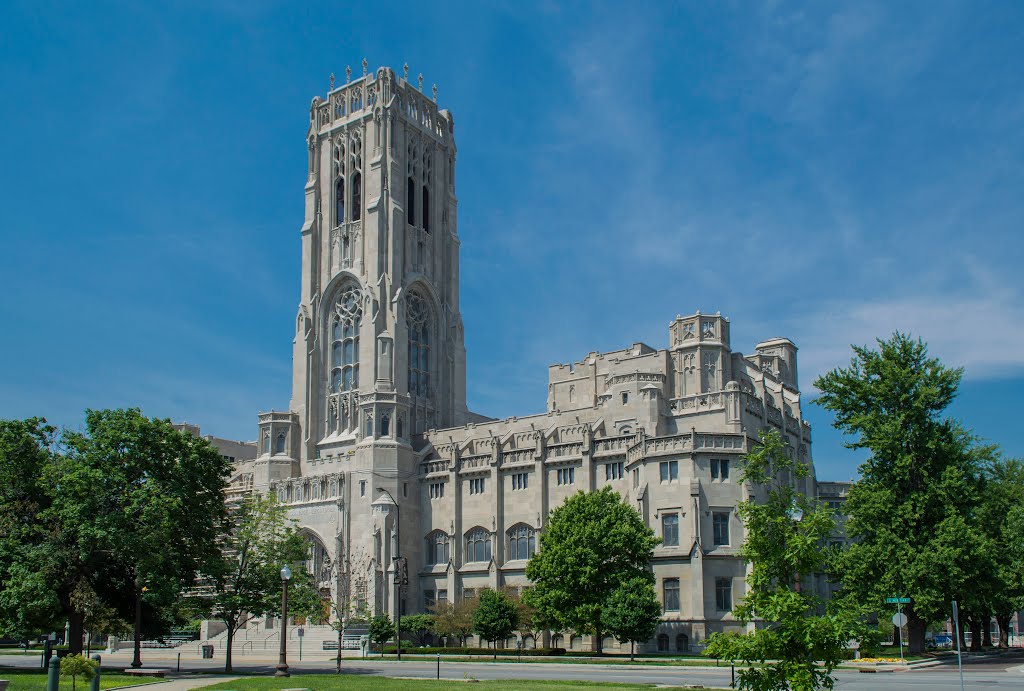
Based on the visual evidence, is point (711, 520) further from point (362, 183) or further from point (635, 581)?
point (362, 183)

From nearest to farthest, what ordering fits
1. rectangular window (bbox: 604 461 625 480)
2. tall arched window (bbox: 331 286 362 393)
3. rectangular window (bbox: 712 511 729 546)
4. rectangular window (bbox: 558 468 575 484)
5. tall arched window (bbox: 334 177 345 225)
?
rectangular window (bbox: 712 511 729 546), rectangular window (bbox: 604 461 625 480), rectangular window (bbox: 558 468 575 484), tall arched window (bbox: 331 286 362 393), tall arched window (bbox: 334 177 345 225)

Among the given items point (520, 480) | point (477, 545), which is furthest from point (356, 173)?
point (477, 545)

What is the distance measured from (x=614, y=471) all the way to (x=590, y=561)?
1403 cm

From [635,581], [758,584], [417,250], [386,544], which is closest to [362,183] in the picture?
[417,250]

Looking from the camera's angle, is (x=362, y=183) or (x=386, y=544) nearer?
(x=386, y=544)

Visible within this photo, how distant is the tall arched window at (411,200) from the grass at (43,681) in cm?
6206

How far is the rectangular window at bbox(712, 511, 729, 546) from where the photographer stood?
61.6 metres

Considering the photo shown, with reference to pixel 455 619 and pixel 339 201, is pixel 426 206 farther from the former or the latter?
pixel 455 619

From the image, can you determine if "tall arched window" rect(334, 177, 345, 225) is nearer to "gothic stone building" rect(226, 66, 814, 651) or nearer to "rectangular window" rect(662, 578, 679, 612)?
"gothic stone building" rect(226, 66, 814, 651)

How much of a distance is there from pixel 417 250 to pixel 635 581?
48881mm

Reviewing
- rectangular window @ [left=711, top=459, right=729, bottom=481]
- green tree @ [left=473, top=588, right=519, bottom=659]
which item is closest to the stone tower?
green tree @ [left=473, top=588, right=519, bottom=659]

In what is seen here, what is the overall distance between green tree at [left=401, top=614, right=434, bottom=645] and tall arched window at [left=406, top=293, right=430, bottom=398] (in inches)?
1024

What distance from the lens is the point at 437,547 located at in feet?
261

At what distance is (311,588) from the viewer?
174ft
